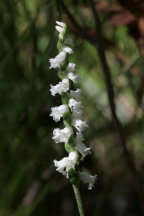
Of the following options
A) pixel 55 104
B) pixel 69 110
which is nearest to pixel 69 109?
pixel 69 110

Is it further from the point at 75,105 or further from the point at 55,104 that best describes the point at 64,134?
the point at 55,104

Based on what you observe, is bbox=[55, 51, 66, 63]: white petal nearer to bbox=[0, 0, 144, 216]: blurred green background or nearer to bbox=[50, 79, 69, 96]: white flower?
bbox=[50, 79, 69, 96]: white flower

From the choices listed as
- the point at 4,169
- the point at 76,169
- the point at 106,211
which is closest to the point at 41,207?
the point at 4,169

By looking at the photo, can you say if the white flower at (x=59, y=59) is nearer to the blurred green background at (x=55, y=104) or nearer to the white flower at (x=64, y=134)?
the white flower at (x=64, y=134)

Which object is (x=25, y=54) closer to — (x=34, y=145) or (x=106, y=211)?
(x=34, y=145)

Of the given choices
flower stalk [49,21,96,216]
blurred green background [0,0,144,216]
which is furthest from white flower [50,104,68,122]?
blurred green background [0,0,144,216]

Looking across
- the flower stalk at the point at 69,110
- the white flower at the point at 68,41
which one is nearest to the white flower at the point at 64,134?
the flower stalk at the point at 69,110
